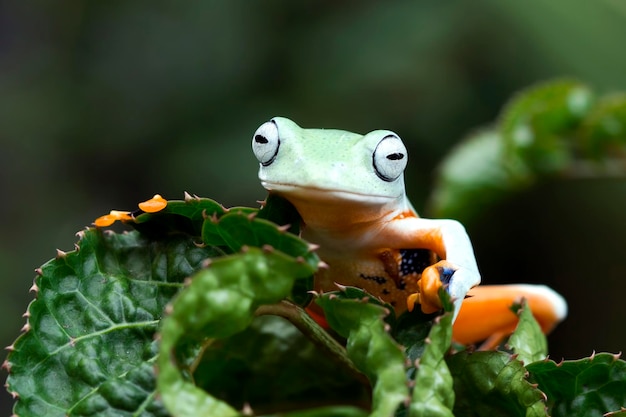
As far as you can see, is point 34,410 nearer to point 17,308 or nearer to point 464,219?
point 464,219

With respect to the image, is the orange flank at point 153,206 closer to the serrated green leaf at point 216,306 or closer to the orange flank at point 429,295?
the serrated green leaf at point 216,306

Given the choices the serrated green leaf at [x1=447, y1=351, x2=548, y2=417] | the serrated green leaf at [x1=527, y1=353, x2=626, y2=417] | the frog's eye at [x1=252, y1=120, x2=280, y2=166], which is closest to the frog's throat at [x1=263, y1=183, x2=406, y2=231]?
the frog's eye at [x1=252, y1=120, x2=280, y2=166]

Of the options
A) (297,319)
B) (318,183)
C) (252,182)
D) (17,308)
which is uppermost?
(318,183)

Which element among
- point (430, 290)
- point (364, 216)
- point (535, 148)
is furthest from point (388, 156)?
point (535, 148)

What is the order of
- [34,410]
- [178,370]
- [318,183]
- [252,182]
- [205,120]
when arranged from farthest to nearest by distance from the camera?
[205,120], [252,182], [318,183], [34,410], [178,370]

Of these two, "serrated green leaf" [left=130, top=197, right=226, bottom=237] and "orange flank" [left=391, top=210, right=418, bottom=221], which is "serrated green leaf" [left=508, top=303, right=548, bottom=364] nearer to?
"orange flank" [left=391, top=210, right=418, bottom=221]

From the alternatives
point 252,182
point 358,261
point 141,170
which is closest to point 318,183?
point 358,261

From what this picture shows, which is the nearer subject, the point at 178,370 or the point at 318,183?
the point at 178,370

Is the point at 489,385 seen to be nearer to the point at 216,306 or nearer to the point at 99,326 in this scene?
the point at 216,306
